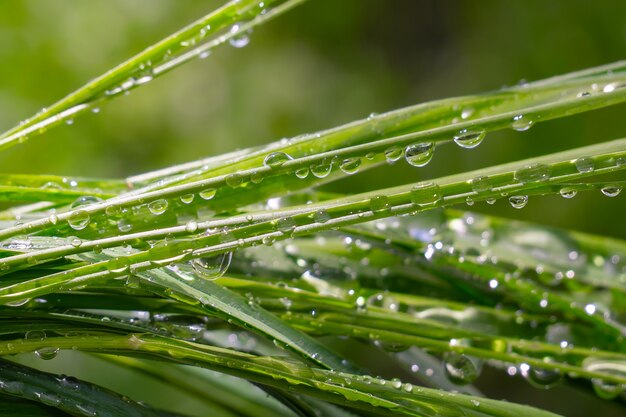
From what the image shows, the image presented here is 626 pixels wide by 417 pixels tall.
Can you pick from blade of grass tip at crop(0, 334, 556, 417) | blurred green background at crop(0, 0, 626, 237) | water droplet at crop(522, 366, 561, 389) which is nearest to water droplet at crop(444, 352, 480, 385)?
water droplet at crop(522, 366, 561, 389)

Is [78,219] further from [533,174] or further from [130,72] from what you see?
[533,174]

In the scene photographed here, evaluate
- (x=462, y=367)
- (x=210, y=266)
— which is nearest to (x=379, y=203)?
(x=210, y=266)

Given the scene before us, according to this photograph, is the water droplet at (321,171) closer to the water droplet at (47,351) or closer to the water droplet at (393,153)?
the water droplet at (393,153)

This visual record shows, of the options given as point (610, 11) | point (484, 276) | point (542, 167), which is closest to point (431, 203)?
point (542, 167)

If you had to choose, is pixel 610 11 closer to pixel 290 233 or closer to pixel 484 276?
pixel 484 276

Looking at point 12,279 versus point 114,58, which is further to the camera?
point 114,58
